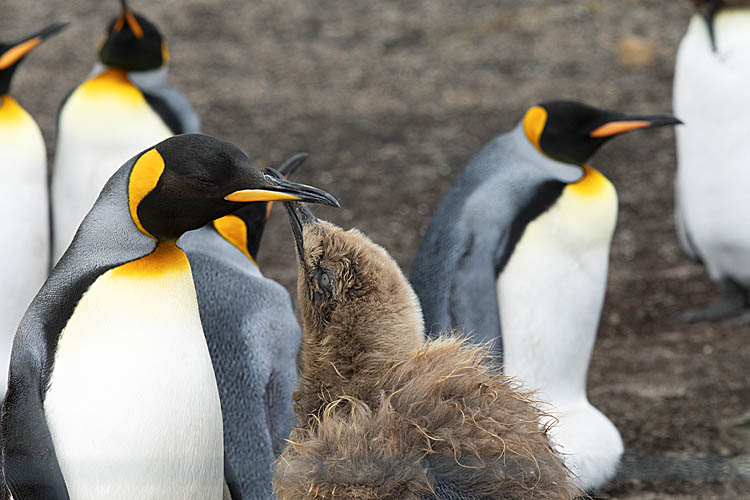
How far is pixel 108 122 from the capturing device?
3.89m

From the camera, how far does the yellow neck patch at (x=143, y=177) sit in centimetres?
194

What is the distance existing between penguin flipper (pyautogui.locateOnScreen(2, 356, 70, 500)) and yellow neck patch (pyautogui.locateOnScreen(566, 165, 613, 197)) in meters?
1.88

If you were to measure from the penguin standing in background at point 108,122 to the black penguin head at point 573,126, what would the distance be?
56.5 inches

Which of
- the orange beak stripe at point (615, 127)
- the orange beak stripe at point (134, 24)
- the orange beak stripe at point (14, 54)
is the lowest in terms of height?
the orange beak stripe at point (615, 127)

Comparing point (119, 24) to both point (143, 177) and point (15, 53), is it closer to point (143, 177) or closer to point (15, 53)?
point (15, 53)

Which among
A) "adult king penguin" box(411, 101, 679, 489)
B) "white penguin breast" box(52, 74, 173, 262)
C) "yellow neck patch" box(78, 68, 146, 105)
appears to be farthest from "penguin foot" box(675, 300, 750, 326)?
"yellow neck patch" box(78, 68, 146, 105)

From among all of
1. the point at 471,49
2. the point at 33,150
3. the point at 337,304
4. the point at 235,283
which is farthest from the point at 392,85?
the point at 337,304

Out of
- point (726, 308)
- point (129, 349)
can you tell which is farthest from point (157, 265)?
point (726, 308)

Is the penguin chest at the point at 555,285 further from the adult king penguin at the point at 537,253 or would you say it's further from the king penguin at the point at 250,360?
the king penguin at the point at 250,360

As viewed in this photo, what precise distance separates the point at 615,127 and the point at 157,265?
174cm

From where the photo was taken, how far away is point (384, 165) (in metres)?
6.43

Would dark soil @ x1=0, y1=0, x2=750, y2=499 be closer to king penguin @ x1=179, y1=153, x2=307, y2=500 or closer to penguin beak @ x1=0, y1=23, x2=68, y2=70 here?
king penguin @ x1=179, y1=153, x2=307, y2=500

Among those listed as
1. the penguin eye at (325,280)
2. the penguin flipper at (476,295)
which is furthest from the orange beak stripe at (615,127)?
the penguin eye at (325,280)

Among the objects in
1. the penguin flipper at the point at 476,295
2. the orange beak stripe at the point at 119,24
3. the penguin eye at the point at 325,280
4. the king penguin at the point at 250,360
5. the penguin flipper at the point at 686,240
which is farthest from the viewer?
Result: the penguin flipper at the point at 686,240
